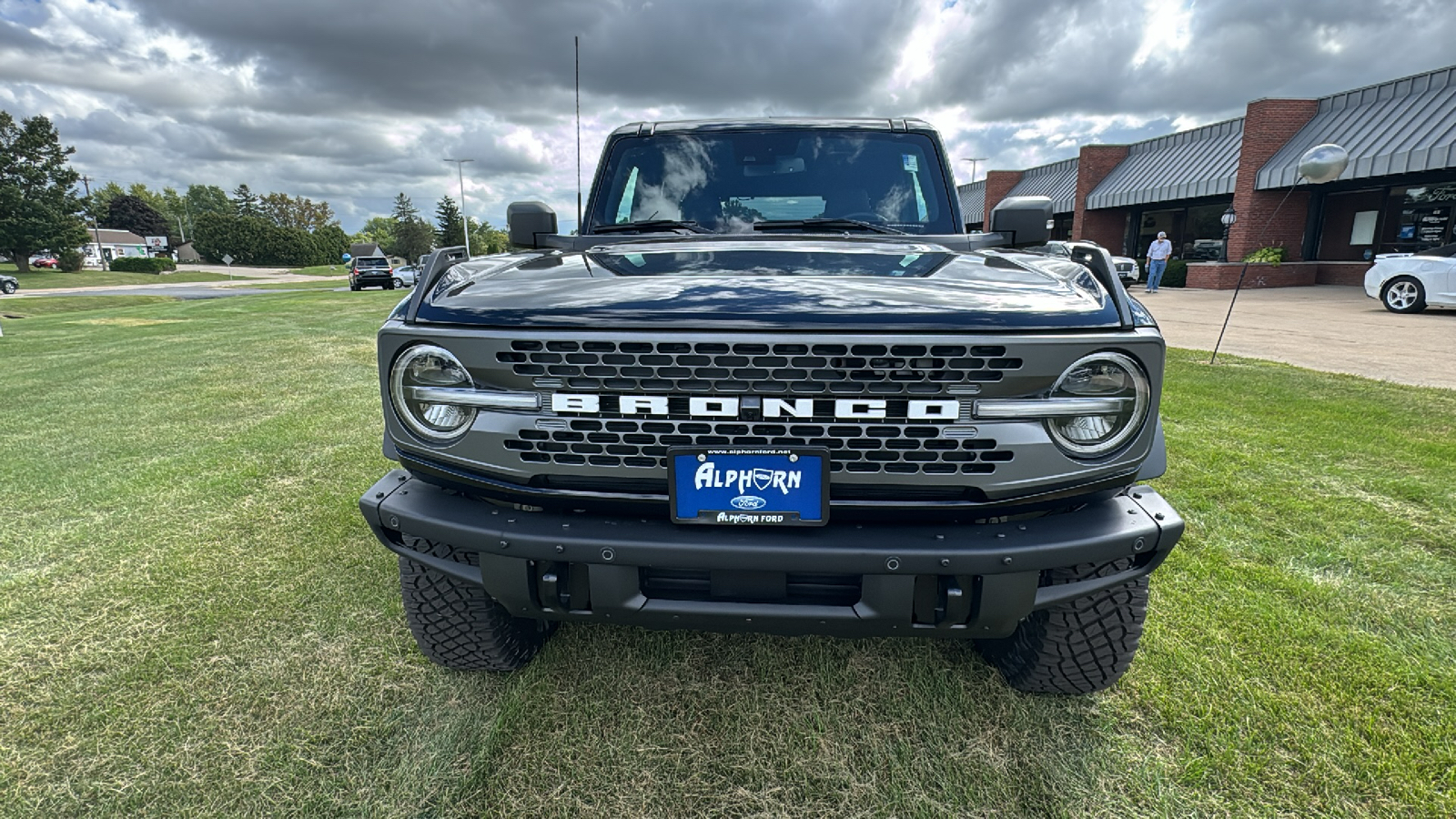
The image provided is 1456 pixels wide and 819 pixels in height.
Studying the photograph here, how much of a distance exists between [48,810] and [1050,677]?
2.59 m

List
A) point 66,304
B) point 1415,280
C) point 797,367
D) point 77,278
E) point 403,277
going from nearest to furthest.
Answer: point 797,367 < point 1415,280 < point 66,304 < point 403,277 < point 77,278

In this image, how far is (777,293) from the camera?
166 centimetres

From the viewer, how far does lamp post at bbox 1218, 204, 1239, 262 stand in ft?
62.2

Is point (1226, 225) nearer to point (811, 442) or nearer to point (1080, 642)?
point (1080, 642)

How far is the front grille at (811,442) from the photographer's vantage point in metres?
1.58

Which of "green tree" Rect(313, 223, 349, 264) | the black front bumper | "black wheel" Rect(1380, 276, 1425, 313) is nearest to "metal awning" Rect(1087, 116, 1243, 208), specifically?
"black wheel" Rect(1380, 276, 1425, 313)

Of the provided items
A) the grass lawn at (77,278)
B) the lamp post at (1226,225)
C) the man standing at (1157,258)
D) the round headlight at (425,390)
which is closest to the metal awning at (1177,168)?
the lamp post at (1226,225)

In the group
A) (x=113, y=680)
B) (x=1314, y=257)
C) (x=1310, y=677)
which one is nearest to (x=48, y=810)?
(x=113, y=680)

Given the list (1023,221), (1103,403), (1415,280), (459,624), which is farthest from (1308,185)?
(459,624)

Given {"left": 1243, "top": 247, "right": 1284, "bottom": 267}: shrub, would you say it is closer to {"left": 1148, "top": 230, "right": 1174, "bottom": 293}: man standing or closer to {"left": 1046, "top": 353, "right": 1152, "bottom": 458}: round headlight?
{"left": 1148, "top": 230, "right": 1174, "bottom": 293}: man standing

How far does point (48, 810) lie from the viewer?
172 cm

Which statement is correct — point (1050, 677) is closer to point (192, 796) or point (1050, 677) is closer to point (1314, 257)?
point (192, 796)

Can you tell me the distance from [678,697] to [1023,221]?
6.94 feet

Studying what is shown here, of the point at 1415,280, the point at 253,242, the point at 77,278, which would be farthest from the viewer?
the point at 253,242
